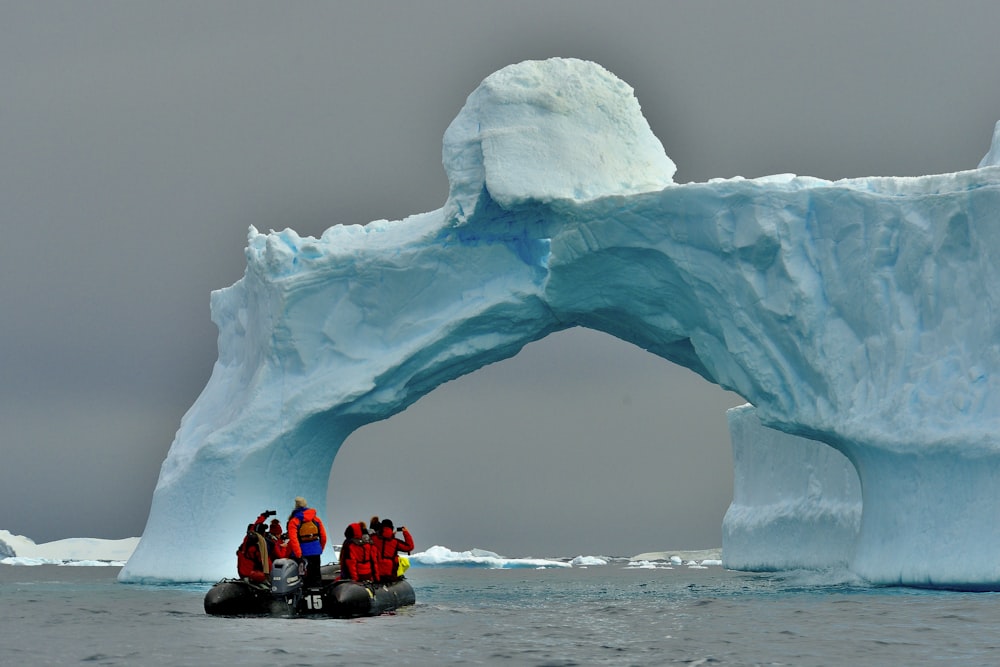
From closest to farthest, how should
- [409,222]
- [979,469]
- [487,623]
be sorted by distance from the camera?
[487,623], [979,469], [409,222]

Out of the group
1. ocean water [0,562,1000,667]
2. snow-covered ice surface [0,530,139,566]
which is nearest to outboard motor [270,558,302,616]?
ocean water [0,562,1000,667]

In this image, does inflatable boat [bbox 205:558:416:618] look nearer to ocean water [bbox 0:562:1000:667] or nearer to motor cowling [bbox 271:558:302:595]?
motor cowling [bbox 271:558:302:595]

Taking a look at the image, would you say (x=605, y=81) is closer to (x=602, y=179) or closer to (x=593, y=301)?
(x=602, y=179)

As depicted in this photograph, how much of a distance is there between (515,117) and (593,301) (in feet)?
10.4

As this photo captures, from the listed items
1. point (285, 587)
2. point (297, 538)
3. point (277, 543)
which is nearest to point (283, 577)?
point (285, 587)

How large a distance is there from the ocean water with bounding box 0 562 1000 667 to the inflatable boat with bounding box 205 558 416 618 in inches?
6.3

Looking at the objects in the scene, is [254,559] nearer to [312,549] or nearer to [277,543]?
[277,543]

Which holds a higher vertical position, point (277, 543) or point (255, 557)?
point (277, 543)

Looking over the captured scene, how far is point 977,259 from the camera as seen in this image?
19.9 m

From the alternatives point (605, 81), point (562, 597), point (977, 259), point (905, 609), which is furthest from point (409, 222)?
point (905, 609)

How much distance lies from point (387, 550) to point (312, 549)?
3.69 ft

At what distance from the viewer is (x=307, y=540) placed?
55.4 feet

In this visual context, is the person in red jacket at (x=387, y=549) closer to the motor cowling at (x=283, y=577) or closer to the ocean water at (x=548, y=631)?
the ocean water at (x=548, y=631)

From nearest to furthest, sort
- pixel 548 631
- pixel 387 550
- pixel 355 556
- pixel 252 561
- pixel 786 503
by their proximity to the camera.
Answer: pixel 548 631
pixel 355 556
pixel 252 561
pixel 387 550
pixel 786 503
